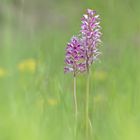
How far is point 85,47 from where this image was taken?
208cm

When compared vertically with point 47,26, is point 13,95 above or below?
below

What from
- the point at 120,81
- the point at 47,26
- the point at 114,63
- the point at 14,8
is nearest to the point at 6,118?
→ the point at 120,81

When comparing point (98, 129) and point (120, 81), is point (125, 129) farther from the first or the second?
point (120, 81)

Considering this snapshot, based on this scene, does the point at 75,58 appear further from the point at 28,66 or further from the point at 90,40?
the point at 28,66

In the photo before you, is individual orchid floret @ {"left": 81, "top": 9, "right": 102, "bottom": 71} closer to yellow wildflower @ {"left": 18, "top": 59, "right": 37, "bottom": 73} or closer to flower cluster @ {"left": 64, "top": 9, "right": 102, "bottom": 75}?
flower cluster @ {"left": 64, "top": 9, "right": 102, "bottom": 75}

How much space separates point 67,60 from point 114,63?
0.99m

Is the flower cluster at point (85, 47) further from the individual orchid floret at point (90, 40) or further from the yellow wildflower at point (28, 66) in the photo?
the yellow wildflower at point (28, 66)

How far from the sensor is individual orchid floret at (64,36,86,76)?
212 cm

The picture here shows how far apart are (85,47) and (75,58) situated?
0.23 feet

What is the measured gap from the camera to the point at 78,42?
215cm

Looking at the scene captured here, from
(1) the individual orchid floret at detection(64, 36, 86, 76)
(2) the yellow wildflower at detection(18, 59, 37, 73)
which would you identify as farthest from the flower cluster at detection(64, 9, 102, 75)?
(2) the yellow wildflower at detection(18, 59, 37, 73)

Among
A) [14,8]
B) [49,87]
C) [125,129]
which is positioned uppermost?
[14,8]

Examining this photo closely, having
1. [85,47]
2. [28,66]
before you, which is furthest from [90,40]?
[28,66]

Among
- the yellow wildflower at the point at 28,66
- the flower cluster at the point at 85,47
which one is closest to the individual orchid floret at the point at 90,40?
the flower cluster at the point at 85,47
